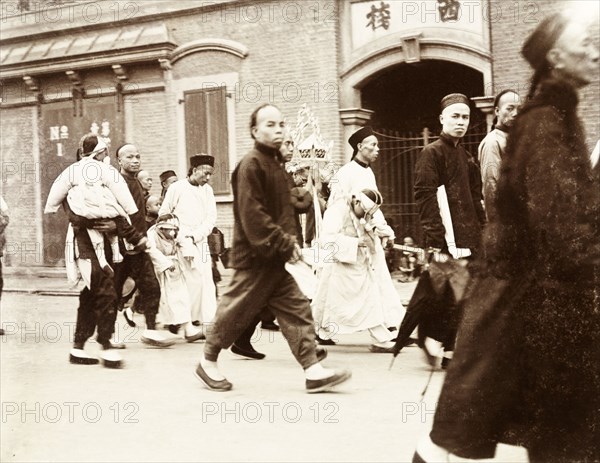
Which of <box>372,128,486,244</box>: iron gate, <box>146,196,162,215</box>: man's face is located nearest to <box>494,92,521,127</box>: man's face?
<box>146,196,162,215</box>: man's face

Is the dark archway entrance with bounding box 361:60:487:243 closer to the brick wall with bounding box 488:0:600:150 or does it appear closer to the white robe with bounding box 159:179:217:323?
the brick wall with bounding box 488:0:600:150

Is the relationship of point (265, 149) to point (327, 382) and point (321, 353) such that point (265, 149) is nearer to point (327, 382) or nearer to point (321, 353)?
point (327, 382)

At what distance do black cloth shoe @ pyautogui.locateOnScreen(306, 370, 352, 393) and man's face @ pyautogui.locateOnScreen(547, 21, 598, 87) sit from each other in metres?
3.20

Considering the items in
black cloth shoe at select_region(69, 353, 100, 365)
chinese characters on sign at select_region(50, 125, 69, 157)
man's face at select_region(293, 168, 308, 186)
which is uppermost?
chinese characters on sign at select_region(50, 125, 69, 157)

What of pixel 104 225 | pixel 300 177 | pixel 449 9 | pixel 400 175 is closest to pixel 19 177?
pixel 104 225

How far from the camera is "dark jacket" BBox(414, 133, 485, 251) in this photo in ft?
20.0

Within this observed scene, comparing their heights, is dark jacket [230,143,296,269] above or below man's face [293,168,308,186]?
below

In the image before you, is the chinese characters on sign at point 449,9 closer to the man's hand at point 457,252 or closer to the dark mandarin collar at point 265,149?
the man's hand at point 457,252

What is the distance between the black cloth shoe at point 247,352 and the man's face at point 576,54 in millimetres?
4782

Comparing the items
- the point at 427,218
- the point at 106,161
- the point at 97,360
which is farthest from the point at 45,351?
the point at 427,218

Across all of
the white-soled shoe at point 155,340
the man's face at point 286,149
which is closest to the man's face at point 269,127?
the man's face at point 286,149

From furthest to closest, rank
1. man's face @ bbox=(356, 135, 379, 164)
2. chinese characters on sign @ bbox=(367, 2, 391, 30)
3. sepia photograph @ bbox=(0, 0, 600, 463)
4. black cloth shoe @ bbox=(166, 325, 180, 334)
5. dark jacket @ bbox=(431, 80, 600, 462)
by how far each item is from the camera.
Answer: chinese characters on sign @ bbox=(367, 2, 391, 30)
black cloth shoe @ bbox=(166, 325, 180, 334)
man's face @ bbox=(356, 135, 379, 164)
sepia photograph @ bbox=(0, 0, 600, 463)
dark jacket @ bbox=(431, 80, 600, 462)

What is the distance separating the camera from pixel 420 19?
11234 millimetres

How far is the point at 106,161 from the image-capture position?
704 cm
